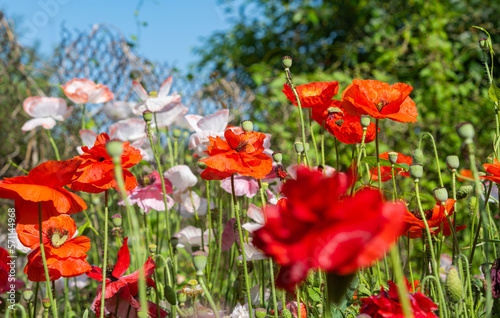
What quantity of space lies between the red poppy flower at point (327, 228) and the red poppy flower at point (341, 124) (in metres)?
0.48

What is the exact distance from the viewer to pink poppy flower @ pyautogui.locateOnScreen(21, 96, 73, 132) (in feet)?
4.71

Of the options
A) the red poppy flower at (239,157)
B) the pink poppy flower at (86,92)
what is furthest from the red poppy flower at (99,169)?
the pink poppy flower at (86,92)

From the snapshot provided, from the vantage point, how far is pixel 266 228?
1.24 feet

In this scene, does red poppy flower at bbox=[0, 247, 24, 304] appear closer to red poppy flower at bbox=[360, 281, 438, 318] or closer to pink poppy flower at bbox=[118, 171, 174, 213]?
pink poppy flower at bbox=[118, 171, 174, 213]

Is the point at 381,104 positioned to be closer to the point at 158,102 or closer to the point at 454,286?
the point at 454,286

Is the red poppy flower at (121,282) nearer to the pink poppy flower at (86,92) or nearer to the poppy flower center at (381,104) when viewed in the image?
the poppy flower center at (381,104)

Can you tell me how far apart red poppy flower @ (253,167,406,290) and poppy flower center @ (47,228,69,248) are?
538 mm

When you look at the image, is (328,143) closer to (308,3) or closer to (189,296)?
(308,3)

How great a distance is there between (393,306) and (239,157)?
0.33 metres

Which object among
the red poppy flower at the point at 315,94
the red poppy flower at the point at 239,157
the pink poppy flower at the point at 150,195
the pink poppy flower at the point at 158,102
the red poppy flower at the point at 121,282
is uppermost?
the pink poppy flower at the point at 158,102

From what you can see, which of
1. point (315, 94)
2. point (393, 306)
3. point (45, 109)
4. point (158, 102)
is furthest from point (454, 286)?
point (45, 109)

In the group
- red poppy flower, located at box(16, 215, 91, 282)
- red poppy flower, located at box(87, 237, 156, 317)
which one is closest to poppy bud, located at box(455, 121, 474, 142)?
red poppy flower, located at box(87, 237, 156, 317)

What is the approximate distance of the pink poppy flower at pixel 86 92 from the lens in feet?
4.61

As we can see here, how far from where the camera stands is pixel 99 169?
0.73 meters
